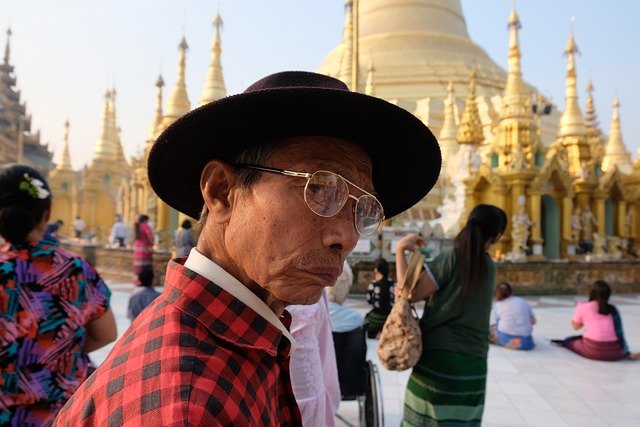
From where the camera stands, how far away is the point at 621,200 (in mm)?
17312

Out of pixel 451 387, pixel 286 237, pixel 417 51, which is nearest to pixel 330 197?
pixel 286 237

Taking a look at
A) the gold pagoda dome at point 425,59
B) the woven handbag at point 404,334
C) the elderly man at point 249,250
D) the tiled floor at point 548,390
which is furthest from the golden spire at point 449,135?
the elderly man at point 249,250

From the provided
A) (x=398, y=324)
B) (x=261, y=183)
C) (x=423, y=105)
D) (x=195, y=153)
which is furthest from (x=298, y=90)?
(x=423, y=105)

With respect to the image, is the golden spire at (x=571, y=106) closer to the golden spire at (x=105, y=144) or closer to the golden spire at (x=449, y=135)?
the golden spire at (x=449, y=135)

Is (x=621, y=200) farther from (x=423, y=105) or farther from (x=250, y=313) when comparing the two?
(x=250, y=313)

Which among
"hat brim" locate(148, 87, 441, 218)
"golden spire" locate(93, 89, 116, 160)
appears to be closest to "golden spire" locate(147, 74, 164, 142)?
"golden spire" locate(93, 89, 116, 160)

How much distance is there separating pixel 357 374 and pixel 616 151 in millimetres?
24503

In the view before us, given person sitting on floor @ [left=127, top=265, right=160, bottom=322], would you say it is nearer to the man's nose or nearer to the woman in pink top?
the man's nose

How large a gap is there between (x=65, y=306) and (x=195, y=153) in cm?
142

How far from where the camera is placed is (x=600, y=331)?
6.52 metres

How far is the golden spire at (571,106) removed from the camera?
60.0 feet

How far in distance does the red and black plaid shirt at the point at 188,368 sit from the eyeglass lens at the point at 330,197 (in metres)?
0.26

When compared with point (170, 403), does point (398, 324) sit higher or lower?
lower

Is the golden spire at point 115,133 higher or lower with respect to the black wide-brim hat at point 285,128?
higher
